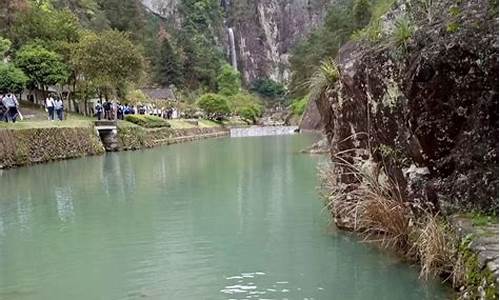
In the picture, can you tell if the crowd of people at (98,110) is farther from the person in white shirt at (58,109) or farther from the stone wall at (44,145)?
the stone wall at (44,145)

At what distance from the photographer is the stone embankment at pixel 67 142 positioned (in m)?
25.2

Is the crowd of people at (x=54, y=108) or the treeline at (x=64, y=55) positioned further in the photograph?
the treeline at (x=64, y=55)

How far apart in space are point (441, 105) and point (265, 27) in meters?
120

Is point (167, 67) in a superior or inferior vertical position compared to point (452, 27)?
superior

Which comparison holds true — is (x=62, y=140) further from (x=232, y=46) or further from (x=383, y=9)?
(x=232, y=46)

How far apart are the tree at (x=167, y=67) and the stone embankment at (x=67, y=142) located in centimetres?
3789

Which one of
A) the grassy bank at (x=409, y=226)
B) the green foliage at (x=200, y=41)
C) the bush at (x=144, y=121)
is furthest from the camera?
the green foliage at (x=200, y=41)

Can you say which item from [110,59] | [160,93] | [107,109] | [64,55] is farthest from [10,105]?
[160,93]

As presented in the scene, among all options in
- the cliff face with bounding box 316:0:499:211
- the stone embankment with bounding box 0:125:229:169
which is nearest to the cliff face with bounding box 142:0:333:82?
the stone embankment with bounding box 0:125:229:169

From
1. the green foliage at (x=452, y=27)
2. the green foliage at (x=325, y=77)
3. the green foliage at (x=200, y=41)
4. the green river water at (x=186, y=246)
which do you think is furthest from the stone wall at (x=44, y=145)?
the green foliage at (x=200, y=41)

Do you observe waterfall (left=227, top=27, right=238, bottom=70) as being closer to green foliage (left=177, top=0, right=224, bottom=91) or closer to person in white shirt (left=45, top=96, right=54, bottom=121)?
green foliage (left=177, top=0, right=224, bottom=91)

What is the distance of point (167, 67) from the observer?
83.2 m

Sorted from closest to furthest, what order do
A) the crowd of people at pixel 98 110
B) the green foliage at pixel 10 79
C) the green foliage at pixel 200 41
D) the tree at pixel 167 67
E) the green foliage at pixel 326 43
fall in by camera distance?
the crowd of people at pixel 98 110 → the green foliage at pixel 10 79 → the green foliage at pixel 326 43 → the tree at pixel 167 67 → the green foliage at pixel 200 41

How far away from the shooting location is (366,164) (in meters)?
9.09
